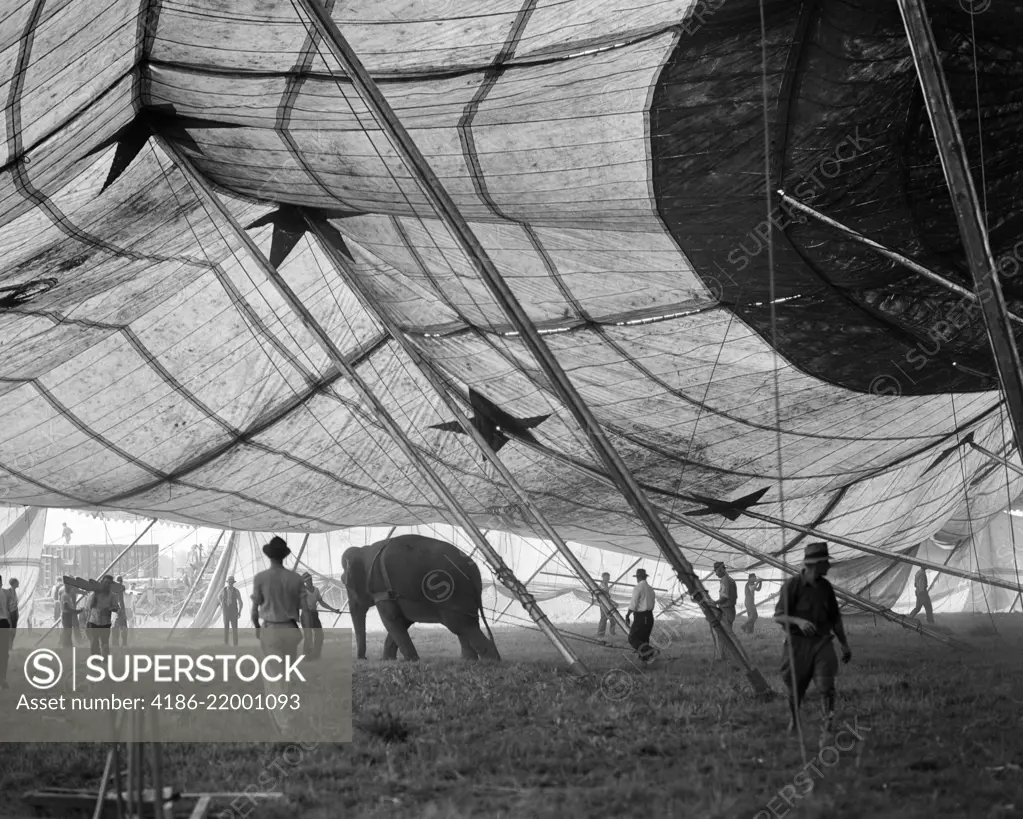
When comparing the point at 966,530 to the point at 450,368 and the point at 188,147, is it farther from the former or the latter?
the point at 188,147

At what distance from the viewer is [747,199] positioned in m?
8.55

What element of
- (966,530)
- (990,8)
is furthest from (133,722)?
(966,530)

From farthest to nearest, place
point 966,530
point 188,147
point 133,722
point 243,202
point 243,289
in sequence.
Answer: point 966,530, point 243,289, point 243,202, point 188,147, point 133,722

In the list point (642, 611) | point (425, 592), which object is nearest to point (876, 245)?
point (642, 611)

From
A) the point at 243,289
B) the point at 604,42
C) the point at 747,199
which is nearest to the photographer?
the point at 604,42

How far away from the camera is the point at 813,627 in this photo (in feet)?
23.0

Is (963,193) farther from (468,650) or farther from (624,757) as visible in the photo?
(468,650)

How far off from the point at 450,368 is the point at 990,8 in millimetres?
9296

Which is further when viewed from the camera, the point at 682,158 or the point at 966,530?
the point at 966,530

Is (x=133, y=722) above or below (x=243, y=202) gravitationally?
below

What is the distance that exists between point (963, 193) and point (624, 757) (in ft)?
13.1

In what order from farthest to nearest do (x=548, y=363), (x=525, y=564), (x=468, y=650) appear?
(x=525, y=564) < (x=468, y=650) < (x=548, y=363)

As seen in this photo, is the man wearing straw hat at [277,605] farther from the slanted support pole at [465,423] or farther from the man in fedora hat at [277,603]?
the slanted support pole at [465,423]

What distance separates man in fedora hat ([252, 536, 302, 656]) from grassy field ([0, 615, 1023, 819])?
2.86 feet
